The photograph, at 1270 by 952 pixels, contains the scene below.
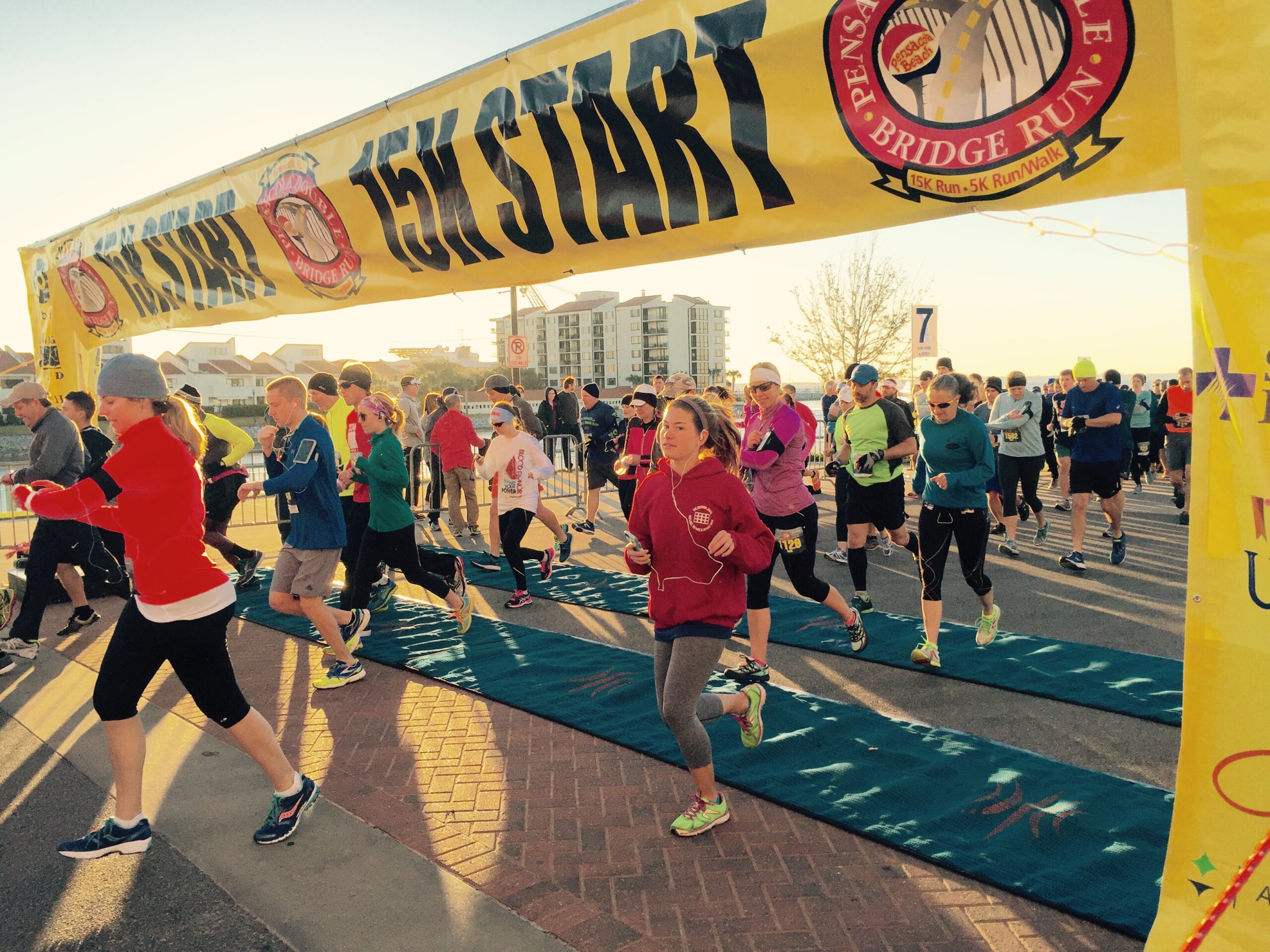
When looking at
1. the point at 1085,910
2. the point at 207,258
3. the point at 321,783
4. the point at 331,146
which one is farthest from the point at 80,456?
the point at 1085,910

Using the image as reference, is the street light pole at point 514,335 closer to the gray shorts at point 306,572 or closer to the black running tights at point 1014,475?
the black running tights at point 1014,475

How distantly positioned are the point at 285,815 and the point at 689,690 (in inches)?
70.2

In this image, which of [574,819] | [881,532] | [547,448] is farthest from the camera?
[547,448]

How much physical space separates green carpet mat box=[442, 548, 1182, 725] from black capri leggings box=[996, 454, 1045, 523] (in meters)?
3.54

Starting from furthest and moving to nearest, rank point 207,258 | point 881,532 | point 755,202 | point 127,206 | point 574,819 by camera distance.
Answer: point 881,532, point 127,206, point 207,258, point 574,819, point 755,202

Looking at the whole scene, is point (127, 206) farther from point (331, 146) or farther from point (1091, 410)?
point (1091, 410)

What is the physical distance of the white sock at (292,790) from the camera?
3.82m

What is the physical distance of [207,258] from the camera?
6.91m

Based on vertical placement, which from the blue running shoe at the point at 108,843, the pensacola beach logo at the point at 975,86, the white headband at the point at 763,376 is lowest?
the blue running shoe at the point at 108,843

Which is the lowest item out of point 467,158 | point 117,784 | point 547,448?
point 117,784

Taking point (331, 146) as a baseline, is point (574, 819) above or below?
below

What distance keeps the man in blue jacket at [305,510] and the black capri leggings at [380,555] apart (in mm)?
900

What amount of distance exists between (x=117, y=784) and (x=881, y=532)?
9.19m

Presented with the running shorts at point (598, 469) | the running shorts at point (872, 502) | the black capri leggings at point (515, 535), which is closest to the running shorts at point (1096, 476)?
the running shorts at point (872, 502)
